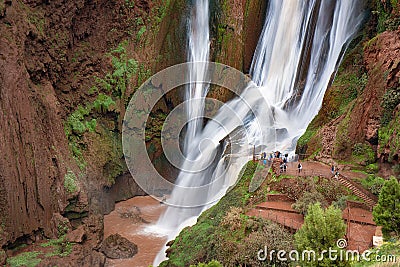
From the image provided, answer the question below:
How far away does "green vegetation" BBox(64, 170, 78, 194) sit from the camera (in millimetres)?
22806

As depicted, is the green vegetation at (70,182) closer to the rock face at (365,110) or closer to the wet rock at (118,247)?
the wet rock at (118,247)

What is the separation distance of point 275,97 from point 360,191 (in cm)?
1202

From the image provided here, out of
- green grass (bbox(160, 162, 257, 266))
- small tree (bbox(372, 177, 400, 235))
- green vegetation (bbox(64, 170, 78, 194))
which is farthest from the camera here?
green vegetation (bbox(64, 170, 78, 194))

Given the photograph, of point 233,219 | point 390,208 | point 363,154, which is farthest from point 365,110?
point 233,219

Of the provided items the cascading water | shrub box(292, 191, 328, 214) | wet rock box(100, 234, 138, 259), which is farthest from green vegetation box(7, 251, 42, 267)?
shrub box(292, 191, 328, 214)

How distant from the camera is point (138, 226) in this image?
81.1 feet

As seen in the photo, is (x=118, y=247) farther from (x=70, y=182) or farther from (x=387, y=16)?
(x=387, y=16)

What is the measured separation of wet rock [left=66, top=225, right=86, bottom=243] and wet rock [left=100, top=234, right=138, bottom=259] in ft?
4.17

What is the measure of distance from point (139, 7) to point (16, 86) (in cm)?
1276

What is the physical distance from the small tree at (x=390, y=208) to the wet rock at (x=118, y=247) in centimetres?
1339

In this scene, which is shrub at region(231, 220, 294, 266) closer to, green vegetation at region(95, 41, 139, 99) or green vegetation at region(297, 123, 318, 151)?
green vegetation at region(297, 123, 318, 151)

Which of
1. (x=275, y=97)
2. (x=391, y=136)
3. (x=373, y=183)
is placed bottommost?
(x=373, y=183)

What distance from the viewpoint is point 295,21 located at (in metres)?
28.0

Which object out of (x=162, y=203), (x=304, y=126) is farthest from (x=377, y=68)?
(x=162, y=203)
